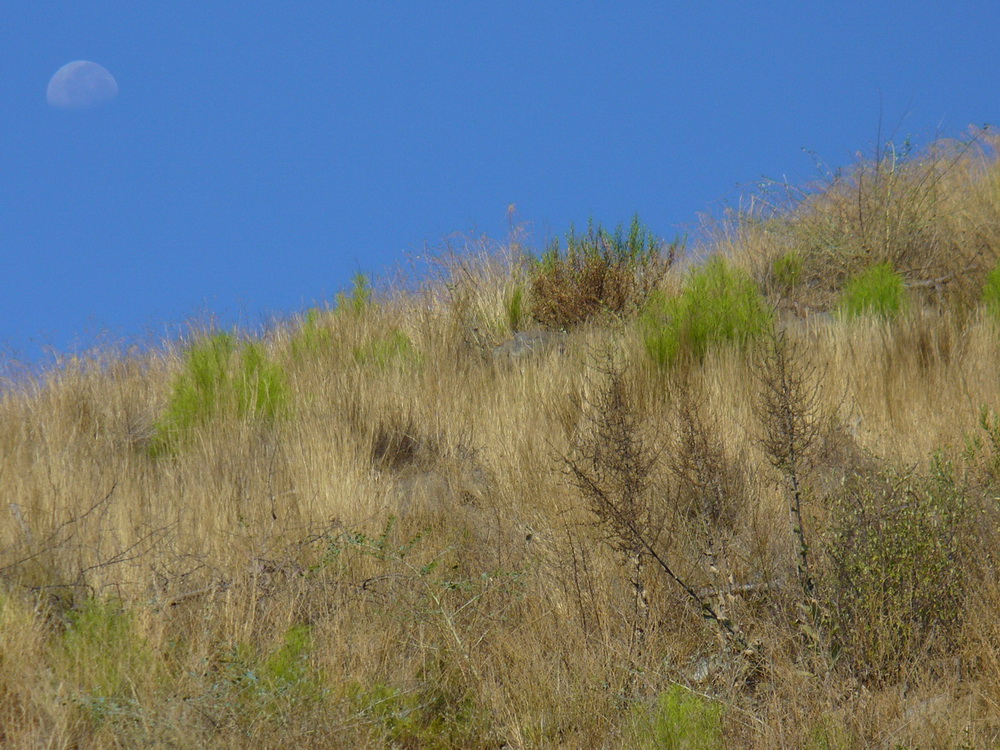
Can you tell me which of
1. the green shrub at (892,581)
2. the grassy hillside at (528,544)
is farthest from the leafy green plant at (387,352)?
the green shrub at (892,581)

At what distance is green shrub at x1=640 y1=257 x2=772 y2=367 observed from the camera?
739cm

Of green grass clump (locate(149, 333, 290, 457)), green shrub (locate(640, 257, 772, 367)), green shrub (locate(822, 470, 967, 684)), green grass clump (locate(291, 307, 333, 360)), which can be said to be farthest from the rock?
green shrub (locate(822, 470, 967, 684))

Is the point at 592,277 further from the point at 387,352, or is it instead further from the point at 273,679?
the point at 273,679

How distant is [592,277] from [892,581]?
20.7 ft

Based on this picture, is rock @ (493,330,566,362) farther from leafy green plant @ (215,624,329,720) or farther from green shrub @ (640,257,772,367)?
leafy green plant @ (215,624,329,720)

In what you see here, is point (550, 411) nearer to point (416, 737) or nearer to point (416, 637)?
point (416, 637)

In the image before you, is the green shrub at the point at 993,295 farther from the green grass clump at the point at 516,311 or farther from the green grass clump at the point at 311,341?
the green grass clump at the point at 311,341

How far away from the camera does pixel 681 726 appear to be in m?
2.86

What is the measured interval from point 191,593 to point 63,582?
2.86 feet

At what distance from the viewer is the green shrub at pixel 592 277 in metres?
9.45

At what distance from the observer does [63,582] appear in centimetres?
446

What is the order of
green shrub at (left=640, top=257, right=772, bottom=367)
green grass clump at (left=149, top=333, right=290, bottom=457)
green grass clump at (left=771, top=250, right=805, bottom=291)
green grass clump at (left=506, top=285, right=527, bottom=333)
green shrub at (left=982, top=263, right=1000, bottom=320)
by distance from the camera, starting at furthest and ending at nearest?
1. green grass clump at (left=771, top=250, right=805, bottom=291)
2. green grass clump at (left=506, top=285, right=527, bottom=333)
3. green shrub at (left=982, top=263, right=1000, bottom=320)
4. green shrub at (left=640, top=257, right=772, bottom=367)
5. green grass clump at (left=149, top=333, right=290, bottom=457)

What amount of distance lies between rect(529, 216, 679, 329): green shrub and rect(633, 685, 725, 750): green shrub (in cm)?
638

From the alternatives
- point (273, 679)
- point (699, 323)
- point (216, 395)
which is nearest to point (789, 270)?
point (699, 323)
